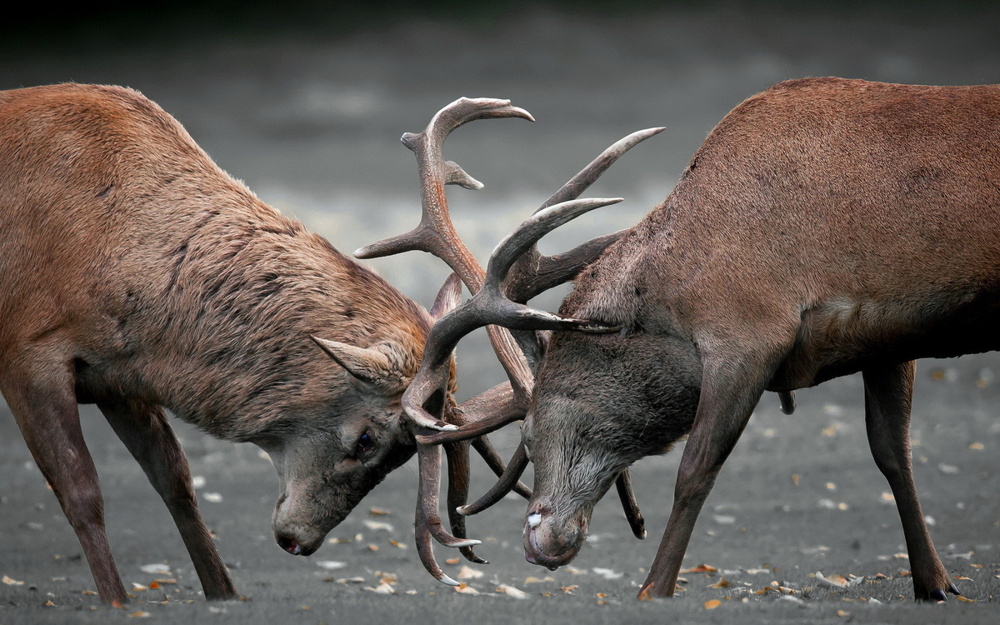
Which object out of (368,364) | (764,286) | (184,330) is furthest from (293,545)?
(764,286)

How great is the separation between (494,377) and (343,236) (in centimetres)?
453

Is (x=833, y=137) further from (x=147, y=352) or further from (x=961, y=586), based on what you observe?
(x=147, y=352)

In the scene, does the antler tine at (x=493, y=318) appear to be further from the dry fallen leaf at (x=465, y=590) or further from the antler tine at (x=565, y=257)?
the dry fallen leaf at (x=465, y=590)

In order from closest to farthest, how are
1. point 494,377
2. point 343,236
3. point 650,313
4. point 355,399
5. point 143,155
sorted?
1. point 650,313
2. point 355,399
3. point 143,155
4. point 494,377
5. point 343,236

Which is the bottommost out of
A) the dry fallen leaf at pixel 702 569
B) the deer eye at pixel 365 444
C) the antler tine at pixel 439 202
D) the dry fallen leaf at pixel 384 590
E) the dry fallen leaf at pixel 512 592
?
the dry fallen leaf at pixel 384 590

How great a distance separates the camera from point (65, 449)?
17.7ft

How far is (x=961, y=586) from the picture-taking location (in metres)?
5.71

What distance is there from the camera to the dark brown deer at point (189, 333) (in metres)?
5.41

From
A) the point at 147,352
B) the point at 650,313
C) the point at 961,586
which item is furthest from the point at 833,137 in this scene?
the point at 147,352

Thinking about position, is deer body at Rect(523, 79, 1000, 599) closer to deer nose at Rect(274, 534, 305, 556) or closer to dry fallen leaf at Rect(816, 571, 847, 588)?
deer nose at Rect(274, 534, 305, 556)

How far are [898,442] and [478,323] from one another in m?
2.29

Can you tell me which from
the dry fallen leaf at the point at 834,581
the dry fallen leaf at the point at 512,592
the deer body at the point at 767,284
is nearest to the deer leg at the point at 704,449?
the deer body at the point at 767,284

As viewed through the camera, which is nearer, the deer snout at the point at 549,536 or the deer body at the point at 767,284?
the deer body at the point at 767,284

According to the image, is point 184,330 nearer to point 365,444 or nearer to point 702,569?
point 365,444
